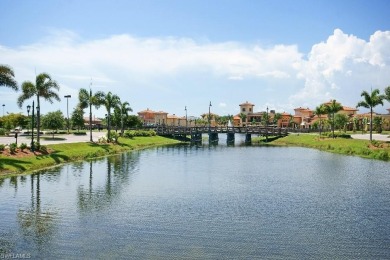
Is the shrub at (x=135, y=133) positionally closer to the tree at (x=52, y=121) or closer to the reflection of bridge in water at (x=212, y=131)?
the reflection of bridge in water at (x=212, y=131)

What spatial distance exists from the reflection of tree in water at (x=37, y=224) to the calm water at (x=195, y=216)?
57 mm

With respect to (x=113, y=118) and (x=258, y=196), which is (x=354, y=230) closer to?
(x=258, y=196)

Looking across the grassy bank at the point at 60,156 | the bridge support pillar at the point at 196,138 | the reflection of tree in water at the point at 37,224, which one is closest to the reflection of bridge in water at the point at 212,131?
the bridge support pillar at the point at 196,138

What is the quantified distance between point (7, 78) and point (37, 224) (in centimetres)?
3051

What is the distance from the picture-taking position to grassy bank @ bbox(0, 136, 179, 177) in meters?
43.3

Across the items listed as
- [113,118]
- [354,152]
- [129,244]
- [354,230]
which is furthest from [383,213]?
[113,118]

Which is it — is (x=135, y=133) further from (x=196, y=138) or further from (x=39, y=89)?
(x=39, y=89)

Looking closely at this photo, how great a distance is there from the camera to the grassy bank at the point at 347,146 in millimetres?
66819

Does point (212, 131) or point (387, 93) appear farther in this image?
point (212, 131)

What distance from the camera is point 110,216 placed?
2519 cm

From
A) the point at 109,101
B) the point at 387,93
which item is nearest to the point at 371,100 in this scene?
the point at 387,93

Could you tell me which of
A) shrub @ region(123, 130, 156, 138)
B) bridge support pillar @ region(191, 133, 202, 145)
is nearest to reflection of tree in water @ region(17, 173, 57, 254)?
shrub @ region(123, 130, 156, 138)

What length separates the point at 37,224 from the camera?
22.9 metres

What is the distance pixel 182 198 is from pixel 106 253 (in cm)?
1347
